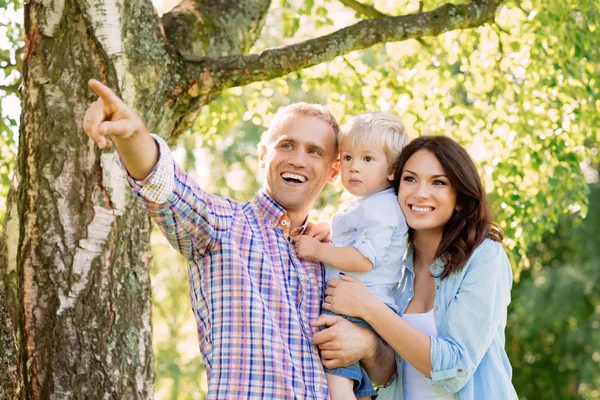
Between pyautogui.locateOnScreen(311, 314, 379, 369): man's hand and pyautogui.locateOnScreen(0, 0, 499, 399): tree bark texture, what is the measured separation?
102 centimetres

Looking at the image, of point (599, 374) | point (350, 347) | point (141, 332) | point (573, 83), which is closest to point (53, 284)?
point (141, 332)

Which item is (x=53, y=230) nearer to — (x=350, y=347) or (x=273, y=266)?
(x=273, y=266)

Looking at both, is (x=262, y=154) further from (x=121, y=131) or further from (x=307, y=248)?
(x=121, y=131)

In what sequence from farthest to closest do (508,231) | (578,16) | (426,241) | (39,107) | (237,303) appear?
Answer: (578,16)
(508,231)
(39,107)
(426,241)
(237,303)

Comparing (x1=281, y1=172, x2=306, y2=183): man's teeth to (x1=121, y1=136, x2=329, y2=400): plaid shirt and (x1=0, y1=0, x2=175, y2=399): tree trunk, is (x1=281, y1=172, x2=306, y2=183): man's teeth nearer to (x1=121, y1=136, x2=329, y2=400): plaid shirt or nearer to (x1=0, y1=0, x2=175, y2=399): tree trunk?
(x1=121, y1=136, x2=329, y2=400): plaid shirt

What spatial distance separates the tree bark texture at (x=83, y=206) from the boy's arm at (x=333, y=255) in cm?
94

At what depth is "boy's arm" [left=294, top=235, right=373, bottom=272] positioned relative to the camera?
3.03 meters

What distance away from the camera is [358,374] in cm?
302

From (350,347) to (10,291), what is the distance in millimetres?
1586

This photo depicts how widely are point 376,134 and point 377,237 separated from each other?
445mm

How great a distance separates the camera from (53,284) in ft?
11.1

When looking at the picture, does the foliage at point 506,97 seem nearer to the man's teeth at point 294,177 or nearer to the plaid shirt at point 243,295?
the man's teeth at point 294,177

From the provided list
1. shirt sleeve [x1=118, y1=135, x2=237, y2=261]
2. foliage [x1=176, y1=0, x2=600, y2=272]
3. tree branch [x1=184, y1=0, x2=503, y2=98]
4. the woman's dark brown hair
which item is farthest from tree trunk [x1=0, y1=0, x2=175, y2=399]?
foliage [x1=176, y1=0, x2=600, y2=272]

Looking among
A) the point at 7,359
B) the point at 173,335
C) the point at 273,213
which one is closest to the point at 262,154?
the point at 273,213
